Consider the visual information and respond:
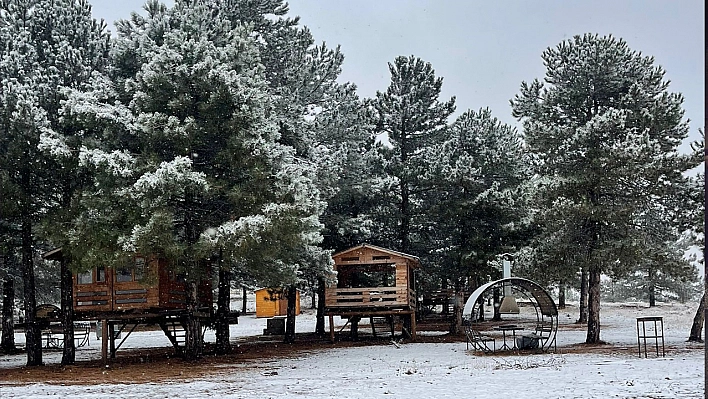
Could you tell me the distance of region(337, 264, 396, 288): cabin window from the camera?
22.4 meters

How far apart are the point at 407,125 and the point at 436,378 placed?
49.7 feet

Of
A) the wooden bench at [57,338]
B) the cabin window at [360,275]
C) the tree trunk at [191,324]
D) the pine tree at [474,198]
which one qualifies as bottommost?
the wooden bench at [57,338]

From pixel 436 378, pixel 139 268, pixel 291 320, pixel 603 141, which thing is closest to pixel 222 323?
pixel 139 268

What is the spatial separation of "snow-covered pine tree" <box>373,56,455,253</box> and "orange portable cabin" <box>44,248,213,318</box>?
31.8ft

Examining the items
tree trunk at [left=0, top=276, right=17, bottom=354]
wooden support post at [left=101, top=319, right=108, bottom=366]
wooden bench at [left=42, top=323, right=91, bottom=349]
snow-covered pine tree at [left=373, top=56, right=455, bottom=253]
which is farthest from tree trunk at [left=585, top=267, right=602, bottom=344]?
tree trunk at [left=0, top=276, right=17, bottom=354]

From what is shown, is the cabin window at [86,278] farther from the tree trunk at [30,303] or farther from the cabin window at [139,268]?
the cabin window at [139,268]

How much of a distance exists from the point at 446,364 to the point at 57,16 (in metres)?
10.9

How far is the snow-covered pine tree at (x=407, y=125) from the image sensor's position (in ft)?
82.8

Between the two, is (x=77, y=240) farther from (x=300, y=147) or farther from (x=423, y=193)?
(x=423, y=193)

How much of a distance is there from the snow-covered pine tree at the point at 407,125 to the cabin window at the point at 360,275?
1359 millimetres

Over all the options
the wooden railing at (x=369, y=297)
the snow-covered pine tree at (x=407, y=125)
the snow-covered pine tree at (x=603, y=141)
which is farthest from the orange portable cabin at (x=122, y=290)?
the snow-covered pine tree at (x=407, y=125)

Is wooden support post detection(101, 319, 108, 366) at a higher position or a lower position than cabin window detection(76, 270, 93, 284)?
lower

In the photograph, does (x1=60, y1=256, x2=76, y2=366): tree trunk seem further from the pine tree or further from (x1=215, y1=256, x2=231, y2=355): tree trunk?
the pine tree

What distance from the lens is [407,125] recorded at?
2580 centimetres
